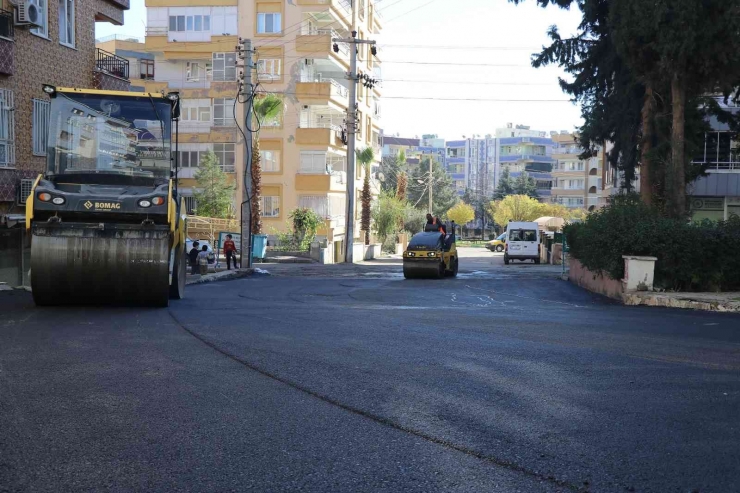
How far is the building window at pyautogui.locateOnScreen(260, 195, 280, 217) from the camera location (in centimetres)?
5900

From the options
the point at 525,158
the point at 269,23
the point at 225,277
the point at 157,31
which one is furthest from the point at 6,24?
the point at 525,158

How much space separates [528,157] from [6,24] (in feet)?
473

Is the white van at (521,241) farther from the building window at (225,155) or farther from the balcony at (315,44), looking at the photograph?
the building window at (225,155)

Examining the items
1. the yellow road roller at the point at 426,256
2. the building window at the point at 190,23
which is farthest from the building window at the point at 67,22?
the building window at the point at 190,23

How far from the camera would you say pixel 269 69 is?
194 feet

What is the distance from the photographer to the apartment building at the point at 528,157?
516 ft

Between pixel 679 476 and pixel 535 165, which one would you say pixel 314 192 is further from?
pixel 535 165

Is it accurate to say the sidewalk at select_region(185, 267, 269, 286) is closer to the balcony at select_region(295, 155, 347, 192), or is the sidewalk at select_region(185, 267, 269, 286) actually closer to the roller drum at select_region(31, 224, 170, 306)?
the roller drum at select_region(31, 224, 170, 306)

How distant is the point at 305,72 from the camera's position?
59.4 metres

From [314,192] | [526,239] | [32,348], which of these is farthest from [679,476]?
[314,192]

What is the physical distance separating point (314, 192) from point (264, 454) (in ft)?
173

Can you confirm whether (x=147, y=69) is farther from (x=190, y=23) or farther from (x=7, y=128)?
(x=7, y=128)

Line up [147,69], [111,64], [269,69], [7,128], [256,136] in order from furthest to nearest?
[147,69] < [269,69] < [256,136] < [111,64] < [7,128]

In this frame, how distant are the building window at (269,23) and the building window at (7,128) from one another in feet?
124
